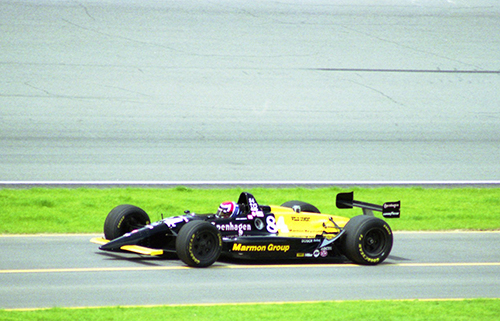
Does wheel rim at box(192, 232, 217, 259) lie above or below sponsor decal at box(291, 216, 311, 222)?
below

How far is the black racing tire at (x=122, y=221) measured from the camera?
11.2 metres

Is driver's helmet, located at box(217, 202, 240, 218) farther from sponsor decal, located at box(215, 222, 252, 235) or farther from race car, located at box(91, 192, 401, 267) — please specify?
sponsor decal, located at box(215, 222, 252, 235)

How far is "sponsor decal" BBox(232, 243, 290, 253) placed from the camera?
10664 mm

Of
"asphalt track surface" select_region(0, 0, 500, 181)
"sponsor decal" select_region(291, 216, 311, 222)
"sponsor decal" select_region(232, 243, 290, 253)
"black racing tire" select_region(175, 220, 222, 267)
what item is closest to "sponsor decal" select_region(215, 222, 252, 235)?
"sponsor decal" select_region(232, 243, 290, 253)

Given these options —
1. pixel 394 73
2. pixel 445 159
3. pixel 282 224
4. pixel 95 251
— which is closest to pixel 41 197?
pixel 95 251

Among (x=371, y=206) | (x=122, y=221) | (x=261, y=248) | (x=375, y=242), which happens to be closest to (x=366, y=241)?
(x=375, y=242)

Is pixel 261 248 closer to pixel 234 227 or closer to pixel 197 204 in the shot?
pixel 234 227

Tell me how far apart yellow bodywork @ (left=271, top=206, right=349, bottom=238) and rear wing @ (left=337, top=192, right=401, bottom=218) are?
1.13 feet

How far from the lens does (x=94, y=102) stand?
23.4 m

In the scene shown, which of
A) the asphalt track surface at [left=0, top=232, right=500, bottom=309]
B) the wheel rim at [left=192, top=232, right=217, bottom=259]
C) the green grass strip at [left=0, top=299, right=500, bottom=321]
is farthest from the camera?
the wheel rim at [left=192, top=232, right=217, bottom=259]

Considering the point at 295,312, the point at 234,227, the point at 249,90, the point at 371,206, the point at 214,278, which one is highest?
the point at 249,90

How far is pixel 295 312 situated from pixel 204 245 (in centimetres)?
285

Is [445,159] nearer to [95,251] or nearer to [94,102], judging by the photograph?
[94,102]

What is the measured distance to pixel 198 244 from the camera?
1024 centimetres
